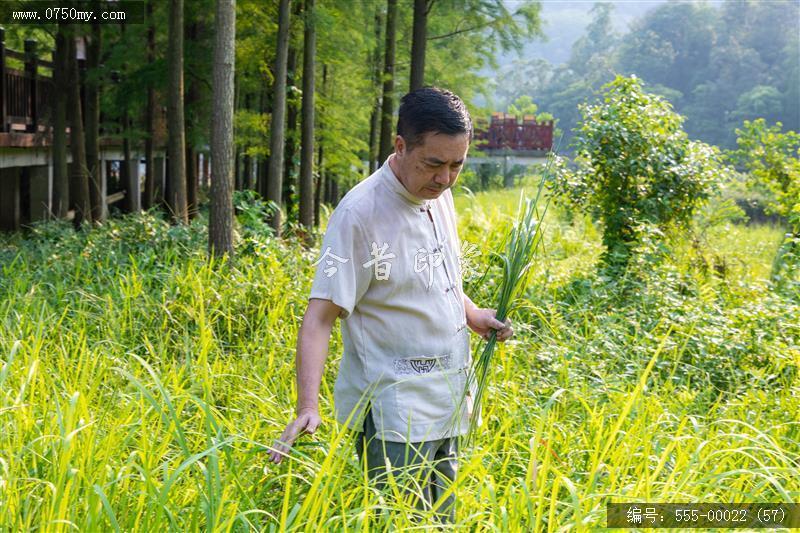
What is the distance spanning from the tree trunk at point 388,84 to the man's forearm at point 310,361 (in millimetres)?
8071

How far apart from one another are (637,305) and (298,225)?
14.7ft

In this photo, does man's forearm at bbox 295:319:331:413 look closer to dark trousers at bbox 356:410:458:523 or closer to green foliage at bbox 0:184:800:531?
green foliage at bbox 0:184:800:531

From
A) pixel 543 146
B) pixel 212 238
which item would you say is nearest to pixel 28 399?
pixel 212 238

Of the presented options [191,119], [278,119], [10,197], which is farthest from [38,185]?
[278,119]

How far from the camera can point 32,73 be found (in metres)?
12.5

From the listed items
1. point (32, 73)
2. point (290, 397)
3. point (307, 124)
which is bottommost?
point (290, 397)

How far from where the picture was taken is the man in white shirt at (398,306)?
2.31 m

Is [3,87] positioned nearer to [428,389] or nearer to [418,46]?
[418,46]

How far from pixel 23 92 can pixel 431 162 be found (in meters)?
11.4

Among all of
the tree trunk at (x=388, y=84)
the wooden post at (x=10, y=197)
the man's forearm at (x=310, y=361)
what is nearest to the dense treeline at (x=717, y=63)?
the wooden post at (x=10, y=197)

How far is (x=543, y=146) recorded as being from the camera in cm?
3309

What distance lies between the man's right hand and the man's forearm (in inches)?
0.7

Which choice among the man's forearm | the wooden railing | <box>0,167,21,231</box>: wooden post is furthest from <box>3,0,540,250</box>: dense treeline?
the man's forearm

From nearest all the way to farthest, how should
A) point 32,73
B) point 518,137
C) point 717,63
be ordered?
point 32,73
point 518,137
point 717,63
